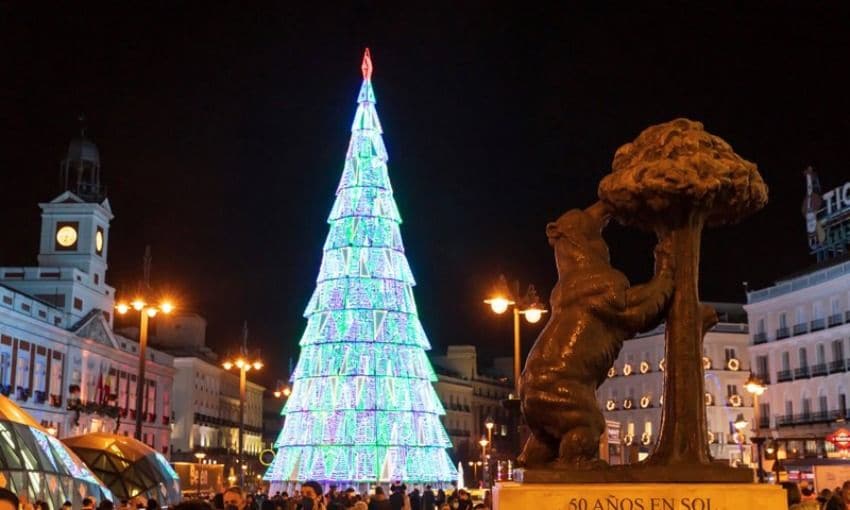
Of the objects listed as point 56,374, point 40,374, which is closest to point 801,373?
point 56,374

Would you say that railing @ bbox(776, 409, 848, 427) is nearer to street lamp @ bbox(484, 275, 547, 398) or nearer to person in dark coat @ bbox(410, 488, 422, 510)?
person in dark coat @ bbox(410, 488, 422, 510)

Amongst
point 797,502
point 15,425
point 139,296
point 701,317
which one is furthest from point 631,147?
point 139,296

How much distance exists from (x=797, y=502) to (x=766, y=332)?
5062cm

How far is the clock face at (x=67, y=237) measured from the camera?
59.7 m

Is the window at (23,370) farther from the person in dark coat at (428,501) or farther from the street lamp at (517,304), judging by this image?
the street lamp at (517,304)

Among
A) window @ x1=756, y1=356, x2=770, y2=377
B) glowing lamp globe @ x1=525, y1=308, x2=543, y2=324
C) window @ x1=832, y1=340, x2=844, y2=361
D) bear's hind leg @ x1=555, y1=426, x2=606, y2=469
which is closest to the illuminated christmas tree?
window @ x1=832, y1=340, x2=844, y2=361

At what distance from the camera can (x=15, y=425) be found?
2023 centimetres

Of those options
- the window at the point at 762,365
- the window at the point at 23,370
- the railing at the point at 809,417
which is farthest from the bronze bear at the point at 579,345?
the window at the point at 762,365

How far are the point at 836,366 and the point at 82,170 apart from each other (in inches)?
1735

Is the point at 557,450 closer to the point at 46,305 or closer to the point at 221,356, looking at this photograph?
the point at 46,305

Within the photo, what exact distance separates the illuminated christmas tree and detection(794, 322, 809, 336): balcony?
22992mm

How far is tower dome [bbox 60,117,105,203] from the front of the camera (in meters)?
60.9

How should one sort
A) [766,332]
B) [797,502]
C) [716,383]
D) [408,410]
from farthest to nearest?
[716,383], [766,332], [408,410], [797,502]

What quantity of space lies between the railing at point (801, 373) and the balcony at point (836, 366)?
2065 mm
